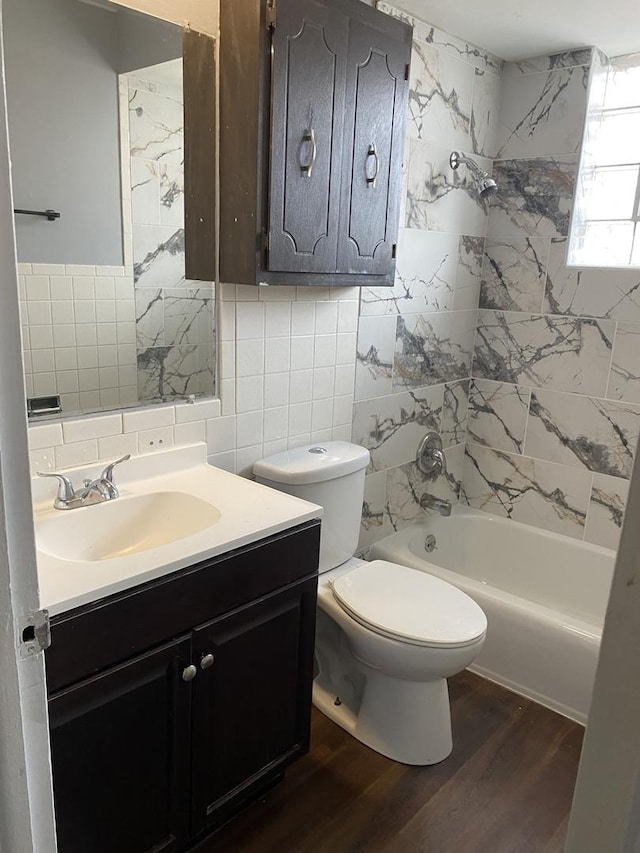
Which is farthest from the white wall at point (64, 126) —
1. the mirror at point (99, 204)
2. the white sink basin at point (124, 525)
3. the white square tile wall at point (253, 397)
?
the white sink basin at point (124, 525)

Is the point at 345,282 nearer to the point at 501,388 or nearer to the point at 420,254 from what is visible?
the point at 420,254

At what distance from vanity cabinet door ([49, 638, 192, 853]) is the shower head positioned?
2.02 metres

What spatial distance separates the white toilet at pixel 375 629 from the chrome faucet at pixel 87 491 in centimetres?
49

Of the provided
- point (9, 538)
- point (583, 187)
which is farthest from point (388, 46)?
point (9, 538)

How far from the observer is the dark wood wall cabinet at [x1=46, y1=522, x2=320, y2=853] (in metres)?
1.26

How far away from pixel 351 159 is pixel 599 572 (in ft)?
6.20

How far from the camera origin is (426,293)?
8.58 feet

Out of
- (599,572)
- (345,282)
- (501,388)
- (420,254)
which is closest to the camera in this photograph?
(345,282)

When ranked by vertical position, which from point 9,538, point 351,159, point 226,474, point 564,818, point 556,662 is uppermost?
point 351,159

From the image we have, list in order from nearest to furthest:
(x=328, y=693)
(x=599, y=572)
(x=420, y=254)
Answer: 1. (x=328, y=693)
2. (x=420, y=254)
3. (x=599, y=572)

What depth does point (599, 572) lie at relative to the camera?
106 inches

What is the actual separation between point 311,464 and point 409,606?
0.51 meters

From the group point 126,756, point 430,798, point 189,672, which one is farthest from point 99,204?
point 430,798

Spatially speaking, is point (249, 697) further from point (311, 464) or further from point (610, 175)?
point (610, 175)
